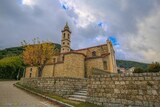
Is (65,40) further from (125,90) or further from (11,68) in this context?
(125,90)

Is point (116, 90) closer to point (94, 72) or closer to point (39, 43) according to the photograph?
point (94, 72)

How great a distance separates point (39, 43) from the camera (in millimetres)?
25922

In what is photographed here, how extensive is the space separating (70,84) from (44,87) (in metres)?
3.48

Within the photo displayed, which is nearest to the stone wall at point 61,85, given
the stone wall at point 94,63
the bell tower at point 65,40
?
the stone wall at point 94,63

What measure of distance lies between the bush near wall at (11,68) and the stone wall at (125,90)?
41.3m

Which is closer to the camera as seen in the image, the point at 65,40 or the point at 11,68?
the point at 65,40

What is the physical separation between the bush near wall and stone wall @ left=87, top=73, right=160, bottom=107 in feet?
136

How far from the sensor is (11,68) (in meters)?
45.6

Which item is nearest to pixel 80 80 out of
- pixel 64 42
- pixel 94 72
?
pixel 94 72

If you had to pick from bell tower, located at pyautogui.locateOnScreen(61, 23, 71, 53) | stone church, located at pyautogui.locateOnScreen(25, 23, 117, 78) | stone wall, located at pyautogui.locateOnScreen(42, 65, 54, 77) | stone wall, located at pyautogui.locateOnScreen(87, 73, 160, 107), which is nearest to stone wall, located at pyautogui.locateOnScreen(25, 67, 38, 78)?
stone wall, located at pyautogui.locateOnScreen(42, 65, 54, 77)

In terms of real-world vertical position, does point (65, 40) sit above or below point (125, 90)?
above

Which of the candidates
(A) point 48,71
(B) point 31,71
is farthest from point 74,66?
(B) point 31,71

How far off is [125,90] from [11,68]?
44659 mm

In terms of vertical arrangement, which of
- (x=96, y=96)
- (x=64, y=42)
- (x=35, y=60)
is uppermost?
(x=64, y=42)
